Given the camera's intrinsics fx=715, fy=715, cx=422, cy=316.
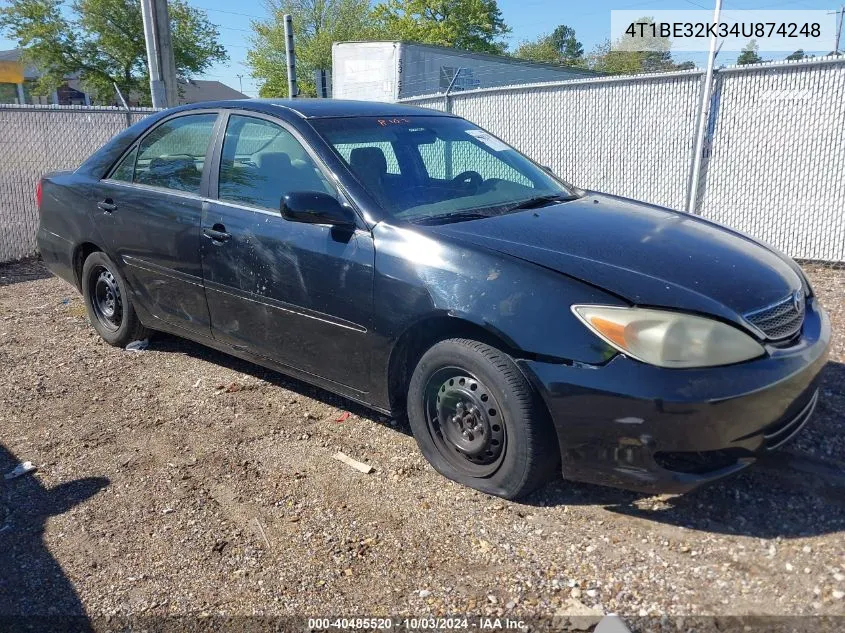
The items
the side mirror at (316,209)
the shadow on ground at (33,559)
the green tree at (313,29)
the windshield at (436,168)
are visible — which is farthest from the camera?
the green tree at (313,29)

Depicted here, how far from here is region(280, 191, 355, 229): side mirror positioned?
11.1ft

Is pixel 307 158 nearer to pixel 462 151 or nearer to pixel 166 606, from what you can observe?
pixel 462 151

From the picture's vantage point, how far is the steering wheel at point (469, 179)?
156 inches

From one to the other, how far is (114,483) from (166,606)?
1.08 m

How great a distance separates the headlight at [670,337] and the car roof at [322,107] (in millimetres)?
2096

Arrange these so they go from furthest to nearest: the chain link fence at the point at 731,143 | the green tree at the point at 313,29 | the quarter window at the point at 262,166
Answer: the green tree at the point at 313,29 → the chain link fence at the point at 731,143 → the quarter window at the point at 262,166

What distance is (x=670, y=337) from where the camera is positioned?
2.68m

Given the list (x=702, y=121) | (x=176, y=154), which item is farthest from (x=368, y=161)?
(x=702, y=121)

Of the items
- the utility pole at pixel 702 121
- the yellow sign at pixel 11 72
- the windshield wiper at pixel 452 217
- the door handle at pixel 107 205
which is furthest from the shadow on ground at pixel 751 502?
the yellow sign at pixel 11 72

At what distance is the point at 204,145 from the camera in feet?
14.3

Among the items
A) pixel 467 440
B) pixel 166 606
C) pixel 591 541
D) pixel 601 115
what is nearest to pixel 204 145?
pixel 467 440

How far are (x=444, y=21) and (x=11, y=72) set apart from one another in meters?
26.0

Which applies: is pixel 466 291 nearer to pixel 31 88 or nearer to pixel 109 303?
pixel 109 303

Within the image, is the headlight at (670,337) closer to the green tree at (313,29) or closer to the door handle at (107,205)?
the door handle at (107,205)
